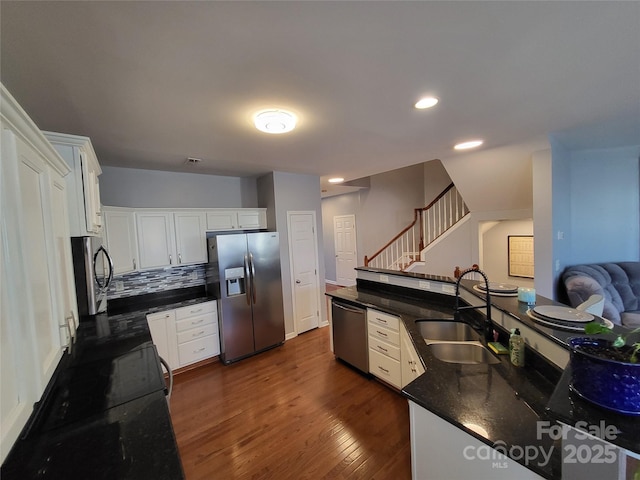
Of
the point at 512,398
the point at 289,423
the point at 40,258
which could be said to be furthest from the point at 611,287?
the point at 40,258

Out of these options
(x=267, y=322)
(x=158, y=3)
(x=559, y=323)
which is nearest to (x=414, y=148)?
(x=559, y=323)

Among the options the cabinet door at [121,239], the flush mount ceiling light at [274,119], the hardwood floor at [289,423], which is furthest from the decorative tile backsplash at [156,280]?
the flush mount ceiling light at [274,119]

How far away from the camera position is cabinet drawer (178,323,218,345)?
313 centimetres

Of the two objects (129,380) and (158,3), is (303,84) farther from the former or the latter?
(129,380)

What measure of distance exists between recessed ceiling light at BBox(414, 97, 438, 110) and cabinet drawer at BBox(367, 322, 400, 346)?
184 centimetres

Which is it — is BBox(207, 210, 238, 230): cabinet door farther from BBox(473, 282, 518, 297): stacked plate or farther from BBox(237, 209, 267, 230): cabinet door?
BBox(473, 282, 518, 297): stacked plate

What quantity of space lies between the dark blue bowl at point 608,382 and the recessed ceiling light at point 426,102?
159cm

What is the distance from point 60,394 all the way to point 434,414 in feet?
5.75

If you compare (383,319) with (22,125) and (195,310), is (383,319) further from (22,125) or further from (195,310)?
(22,125)

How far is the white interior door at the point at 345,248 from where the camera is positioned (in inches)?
271

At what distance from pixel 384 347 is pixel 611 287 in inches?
124

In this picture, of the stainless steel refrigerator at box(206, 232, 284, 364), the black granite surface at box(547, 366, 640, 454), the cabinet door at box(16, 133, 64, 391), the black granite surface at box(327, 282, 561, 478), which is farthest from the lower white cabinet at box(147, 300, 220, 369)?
the black granite surface at box(547, 366, 640, 454)

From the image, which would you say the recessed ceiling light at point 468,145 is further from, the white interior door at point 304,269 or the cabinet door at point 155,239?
the cabinet door at point 155,239

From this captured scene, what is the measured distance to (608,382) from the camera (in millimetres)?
791
